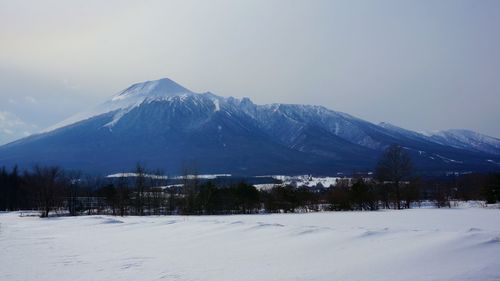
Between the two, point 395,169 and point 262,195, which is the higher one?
point 395,169

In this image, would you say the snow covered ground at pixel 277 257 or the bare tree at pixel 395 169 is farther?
the bare tree at pixel 395 169

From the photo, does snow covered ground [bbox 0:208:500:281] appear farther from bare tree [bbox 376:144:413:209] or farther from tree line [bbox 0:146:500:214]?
bare tree [bbox 376:144:413:209]

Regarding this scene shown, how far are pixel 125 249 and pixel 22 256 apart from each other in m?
4.93

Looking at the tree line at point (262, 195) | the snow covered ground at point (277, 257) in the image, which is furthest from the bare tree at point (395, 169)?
the snow covered ground at point (277, 257)

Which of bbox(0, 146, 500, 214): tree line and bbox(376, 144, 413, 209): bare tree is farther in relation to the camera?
bbox(0, 146, 500, 214): tree line

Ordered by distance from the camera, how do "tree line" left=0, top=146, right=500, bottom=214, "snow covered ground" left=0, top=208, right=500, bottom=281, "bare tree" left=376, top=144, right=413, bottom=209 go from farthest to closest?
"tree line" left=0, top=146, right=500, bottom=214 → "bare tree" left=376, top=144, right=413, bottom=209 → "snow covered ground" left=0, top=208, right=500, bottom=281

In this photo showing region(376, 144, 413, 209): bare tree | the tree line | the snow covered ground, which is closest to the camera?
the snow covered ground

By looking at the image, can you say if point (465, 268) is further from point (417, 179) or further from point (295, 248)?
point (417, 179)

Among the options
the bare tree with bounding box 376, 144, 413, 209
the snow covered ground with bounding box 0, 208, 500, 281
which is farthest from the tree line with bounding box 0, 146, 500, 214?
the snow covered ground with bounding box 0, 208, 500, 281

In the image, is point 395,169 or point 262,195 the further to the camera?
point 262,195

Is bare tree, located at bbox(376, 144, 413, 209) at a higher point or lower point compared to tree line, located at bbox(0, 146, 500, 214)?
higher

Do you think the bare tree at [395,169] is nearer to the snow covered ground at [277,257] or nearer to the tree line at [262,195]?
the tree line at [262,195]

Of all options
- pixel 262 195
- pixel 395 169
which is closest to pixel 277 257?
pixel 395 169

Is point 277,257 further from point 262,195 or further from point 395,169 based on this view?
point 262,195
